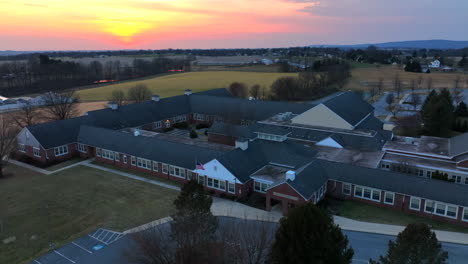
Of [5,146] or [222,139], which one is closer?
[5,146]

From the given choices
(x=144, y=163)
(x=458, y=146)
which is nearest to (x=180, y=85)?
(x=144, y=163)

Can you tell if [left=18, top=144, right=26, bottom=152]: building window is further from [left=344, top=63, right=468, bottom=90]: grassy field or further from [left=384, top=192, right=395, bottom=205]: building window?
[left=344, top=63, right=468, bottom=90]: grassy field

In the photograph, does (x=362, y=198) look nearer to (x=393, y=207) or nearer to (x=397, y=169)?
(x=393, y=207)

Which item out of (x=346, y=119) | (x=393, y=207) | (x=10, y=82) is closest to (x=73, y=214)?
(x=393, y=207)

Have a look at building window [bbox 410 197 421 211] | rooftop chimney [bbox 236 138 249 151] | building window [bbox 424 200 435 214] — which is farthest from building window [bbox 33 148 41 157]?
building window [bbox 424 200 435 214]

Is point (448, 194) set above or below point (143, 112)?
below

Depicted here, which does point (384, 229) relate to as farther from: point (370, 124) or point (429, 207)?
point (370, 124)
